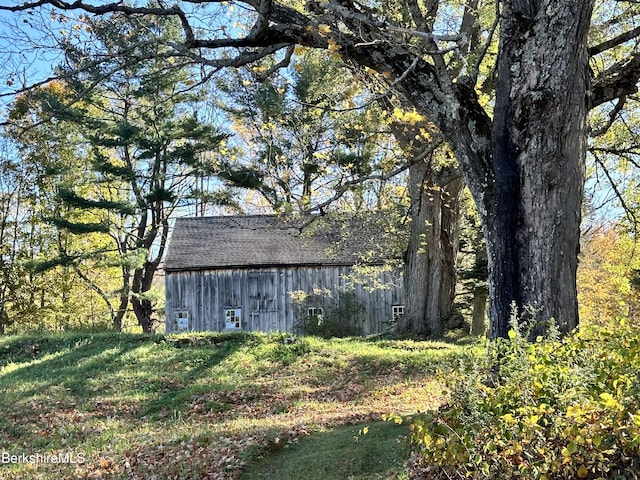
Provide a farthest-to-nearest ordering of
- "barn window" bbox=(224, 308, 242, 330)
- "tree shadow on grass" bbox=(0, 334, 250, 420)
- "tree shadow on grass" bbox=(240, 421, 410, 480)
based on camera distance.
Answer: "barn window" bbox=(224, 308, 242, 330) < "tree shadow on grass" bbox=(0, 334, 250, 420) < "tree shadow on grass" bbox=(240, 421, 410, 480)

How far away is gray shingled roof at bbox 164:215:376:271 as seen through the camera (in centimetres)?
2678

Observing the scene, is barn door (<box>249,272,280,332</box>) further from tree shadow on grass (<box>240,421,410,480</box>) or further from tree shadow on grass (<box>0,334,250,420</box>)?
tree shadow on grass (<box>240,421,410,480</box>)

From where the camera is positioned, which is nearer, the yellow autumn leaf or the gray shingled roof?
the yellow autumn leaf

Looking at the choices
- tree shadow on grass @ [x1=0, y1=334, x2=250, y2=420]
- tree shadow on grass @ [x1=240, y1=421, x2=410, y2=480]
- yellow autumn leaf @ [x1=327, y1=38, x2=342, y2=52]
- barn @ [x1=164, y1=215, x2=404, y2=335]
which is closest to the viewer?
tree shadow on grass @ [x1=240, y1=421, x2=410, y2=480]

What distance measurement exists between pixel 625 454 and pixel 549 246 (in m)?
3.16

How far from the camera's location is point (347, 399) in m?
11.0

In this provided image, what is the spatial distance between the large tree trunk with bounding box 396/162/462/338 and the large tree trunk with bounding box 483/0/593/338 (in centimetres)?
1274

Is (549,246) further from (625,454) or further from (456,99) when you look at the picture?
(625,454)

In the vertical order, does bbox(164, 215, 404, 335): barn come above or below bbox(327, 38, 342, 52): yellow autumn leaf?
below

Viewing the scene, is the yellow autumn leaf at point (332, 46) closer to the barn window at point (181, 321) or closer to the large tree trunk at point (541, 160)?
the large tree trunk at point (541, 160)

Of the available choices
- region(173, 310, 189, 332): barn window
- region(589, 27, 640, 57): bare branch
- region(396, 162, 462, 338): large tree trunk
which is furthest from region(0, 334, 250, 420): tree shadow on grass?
region(173, 310, 189, 332): barn window

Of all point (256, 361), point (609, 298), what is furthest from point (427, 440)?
point (609, 298)

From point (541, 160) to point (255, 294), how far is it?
22160mm

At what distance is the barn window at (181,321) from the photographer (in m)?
27.1
